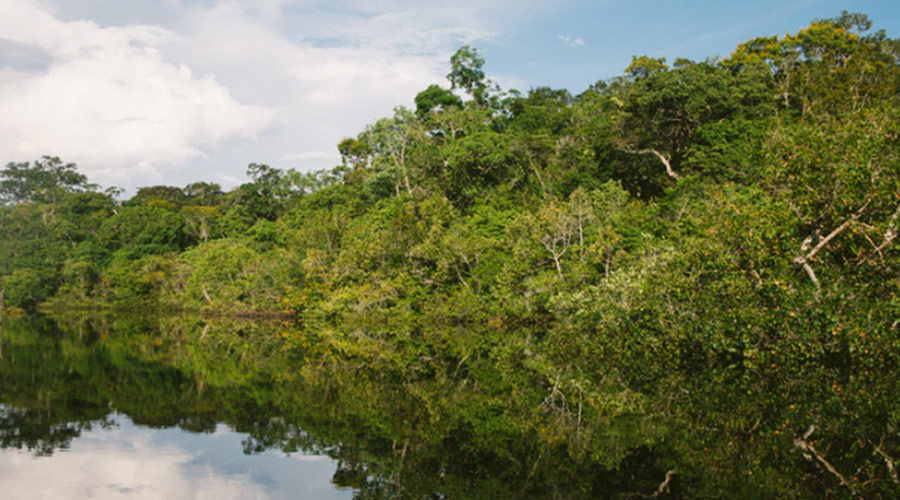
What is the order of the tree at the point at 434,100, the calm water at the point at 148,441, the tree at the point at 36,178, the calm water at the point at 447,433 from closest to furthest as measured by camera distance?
1. the calm water at the point at 447,433
2. the calm water at the point at 148,441
3. the tree at the point at 434,100
4. the tree at the point at 36,178

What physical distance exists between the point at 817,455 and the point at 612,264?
18123 millimetres

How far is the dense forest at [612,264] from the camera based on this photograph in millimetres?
9609

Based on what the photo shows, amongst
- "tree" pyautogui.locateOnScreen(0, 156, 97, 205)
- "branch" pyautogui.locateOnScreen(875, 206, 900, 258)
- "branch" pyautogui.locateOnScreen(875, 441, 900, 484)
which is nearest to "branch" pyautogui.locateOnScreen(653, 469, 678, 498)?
"branch" pyautogui.locateOnScreen(875, 441, 900, 484)

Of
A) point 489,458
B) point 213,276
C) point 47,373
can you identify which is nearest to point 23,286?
point 213,276

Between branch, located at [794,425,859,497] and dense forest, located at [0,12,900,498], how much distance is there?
0.23 feet

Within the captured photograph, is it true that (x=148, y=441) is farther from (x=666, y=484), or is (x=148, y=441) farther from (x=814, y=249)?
(x=814, y=249)

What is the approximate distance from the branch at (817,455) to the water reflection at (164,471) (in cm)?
490

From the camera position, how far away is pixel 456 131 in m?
41.8

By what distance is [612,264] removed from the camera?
25.5 meters

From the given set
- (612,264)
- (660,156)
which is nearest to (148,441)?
(612,264)

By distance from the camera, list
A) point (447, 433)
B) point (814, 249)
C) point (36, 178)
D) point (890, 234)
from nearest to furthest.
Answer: point (447, 433)
point (890, 234)
point (814, 249)
point (36, 178)

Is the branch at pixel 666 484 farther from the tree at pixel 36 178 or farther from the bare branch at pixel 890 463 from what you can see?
the tree at pixel 36 178

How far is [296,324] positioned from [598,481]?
2897 cm

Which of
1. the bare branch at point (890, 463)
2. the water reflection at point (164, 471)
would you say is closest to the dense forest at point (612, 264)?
the bare branch at point (890, 463)
